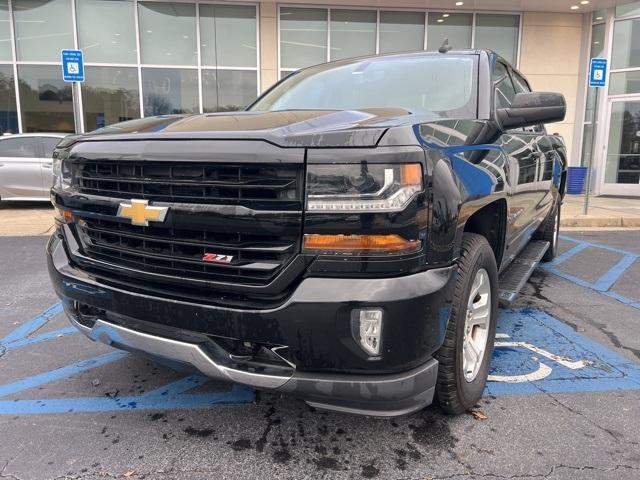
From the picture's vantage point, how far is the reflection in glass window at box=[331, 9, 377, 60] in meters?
13.1

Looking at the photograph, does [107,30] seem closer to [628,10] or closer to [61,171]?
[61,171]

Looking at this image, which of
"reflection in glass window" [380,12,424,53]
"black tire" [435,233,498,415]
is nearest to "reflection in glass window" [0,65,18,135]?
"reflection in glass window" [380,12,424,53]

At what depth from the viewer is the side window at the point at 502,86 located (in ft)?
11.3

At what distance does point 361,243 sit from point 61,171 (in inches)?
67.6

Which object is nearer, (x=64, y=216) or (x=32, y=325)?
(x=64, y=216)

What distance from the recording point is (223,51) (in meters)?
13.1

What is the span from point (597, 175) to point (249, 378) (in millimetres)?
13942

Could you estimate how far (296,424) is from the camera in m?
2.65

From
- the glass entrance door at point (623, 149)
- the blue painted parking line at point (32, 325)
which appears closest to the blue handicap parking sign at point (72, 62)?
the blue painted parking line at point (32, 325)

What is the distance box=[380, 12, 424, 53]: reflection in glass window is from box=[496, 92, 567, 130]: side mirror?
11002 mm

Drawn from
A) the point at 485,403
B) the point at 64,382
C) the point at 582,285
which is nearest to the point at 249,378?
the point at 485,403

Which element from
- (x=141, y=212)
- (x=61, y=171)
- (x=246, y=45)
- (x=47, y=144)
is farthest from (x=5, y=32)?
(x=141, y=212)

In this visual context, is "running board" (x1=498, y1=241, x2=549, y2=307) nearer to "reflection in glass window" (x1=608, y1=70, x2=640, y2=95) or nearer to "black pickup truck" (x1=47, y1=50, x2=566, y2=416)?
"black pickup truck" (x1=47, y1=50, x2=566, y2=416)

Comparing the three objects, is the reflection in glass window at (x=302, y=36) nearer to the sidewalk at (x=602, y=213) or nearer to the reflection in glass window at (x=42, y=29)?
the reflection in glass window at (x=42, y=29)
